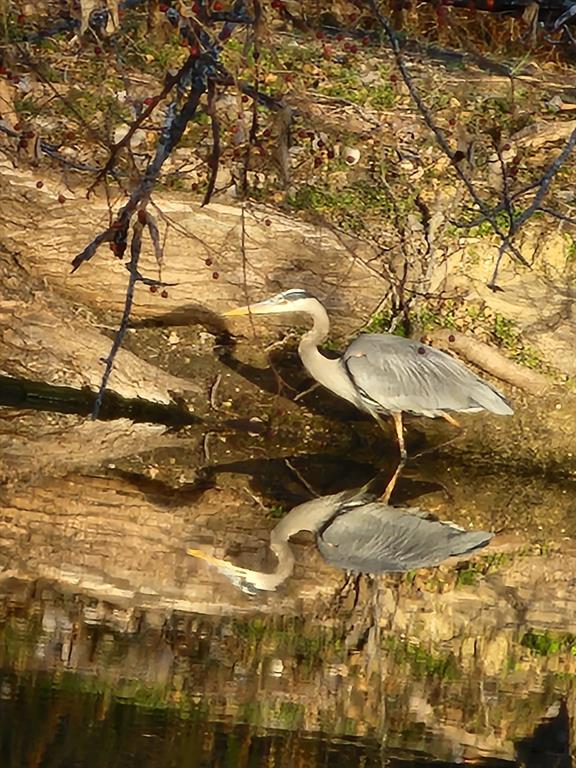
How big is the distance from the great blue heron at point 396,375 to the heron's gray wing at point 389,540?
3.18ft

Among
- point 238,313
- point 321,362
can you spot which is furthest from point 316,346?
point 238,313

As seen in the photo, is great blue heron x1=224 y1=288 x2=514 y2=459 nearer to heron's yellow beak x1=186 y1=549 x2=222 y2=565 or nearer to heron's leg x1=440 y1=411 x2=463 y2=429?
heron's leg x1=440 y1=411 x2=463 y2=429

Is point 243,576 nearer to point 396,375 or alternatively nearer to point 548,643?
point 548,643

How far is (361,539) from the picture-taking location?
7.98 meters

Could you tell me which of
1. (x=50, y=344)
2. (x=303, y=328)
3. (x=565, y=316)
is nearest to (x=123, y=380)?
(x=50, y=344)

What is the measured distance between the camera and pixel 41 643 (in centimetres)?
636

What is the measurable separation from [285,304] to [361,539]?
1951 mm

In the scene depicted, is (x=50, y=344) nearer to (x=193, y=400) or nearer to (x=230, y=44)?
(x=193, y=400)

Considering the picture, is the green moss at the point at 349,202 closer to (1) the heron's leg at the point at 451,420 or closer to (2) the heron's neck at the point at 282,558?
(1) the heron's leg at the point at 451,420

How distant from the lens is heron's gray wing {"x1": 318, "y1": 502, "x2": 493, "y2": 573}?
7.72m

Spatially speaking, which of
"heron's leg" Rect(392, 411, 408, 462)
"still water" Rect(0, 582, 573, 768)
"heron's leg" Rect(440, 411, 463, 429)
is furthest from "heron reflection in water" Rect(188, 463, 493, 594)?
"heron's leg" Rect(440, 411, 463, 429)

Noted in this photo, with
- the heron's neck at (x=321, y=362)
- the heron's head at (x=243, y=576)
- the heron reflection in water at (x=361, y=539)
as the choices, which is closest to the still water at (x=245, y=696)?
the heron's head at (x=243, y=576)

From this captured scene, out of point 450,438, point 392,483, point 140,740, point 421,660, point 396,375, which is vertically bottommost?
point 450,438

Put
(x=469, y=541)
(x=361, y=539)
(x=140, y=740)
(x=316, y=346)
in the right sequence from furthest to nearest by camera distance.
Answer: (x=316, y=346), (x=469, y=541), (x=361, y=539), (x=140, y=740)
